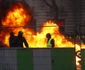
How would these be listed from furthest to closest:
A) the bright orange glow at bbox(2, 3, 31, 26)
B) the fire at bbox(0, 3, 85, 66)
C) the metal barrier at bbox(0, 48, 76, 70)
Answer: the bright orange glow at bbox(2, 3, 31, 26)
the fire at bbox(0, 3, 85, 66)
the metal barrier at bbox(0, 48, 76, 70)

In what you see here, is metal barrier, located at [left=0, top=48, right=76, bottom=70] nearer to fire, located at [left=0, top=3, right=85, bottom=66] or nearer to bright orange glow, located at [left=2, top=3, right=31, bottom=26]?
fire, located at [left=0, top=3, right=85, bottom=66]

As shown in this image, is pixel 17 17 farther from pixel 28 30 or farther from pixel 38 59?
pixel 38 59

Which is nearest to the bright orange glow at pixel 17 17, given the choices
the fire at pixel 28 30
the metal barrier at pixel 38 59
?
the fire at pixel 28 30

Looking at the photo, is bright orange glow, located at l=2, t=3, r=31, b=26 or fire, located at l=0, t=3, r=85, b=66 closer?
fire, located at l=0, t=3, r=85, b=66

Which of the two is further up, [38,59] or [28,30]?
[28,30]

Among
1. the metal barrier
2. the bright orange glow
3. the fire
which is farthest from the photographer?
the bright orange glow

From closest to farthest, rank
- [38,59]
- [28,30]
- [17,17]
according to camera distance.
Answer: [38,59], [28,30], [17,17]

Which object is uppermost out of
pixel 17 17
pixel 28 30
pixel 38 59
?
pixel 17 17

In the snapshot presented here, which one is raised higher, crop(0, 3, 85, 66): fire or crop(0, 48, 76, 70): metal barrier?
crop(0, 3, 85, 66): fire

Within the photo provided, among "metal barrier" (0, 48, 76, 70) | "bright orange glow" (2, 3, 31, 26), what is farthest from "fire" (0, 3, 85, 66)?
"metal barrier" (0, 48, 76, 70)

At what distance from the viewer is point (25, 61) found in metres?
11.3

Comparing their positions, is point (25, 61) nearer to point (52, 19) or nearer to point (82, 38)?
point (82, 38)

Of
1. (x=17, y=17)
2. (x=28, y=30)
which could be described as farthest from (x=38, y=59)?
(x=17, y=17)

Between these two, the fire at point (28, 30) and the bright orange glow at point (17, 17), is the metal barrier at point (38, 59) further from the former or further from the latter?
the bright orange glow at point (17, 17)
